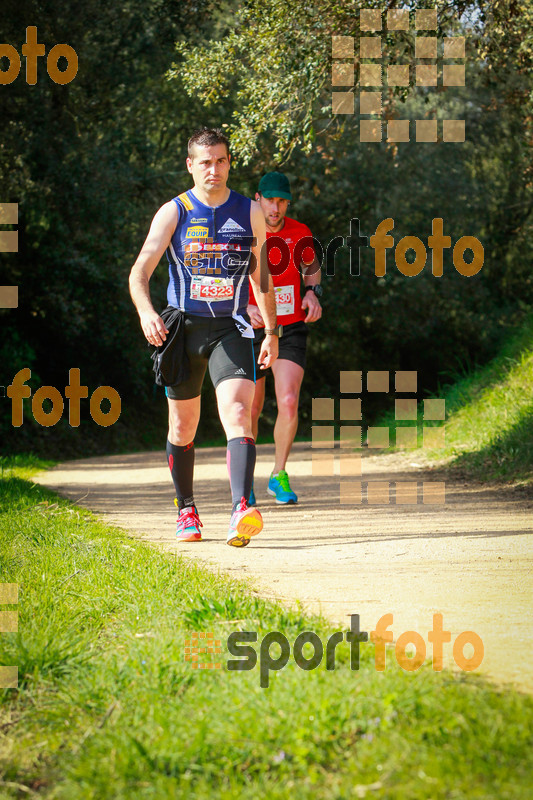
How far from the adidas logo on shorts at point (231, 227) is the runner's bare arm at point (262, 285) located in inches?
4.1

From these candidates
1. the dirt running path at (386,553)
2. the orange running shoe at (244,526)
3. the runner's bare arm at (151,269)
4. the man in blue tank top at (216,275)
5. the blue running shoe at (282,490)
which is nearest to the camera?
the dirt running path at (386,553)

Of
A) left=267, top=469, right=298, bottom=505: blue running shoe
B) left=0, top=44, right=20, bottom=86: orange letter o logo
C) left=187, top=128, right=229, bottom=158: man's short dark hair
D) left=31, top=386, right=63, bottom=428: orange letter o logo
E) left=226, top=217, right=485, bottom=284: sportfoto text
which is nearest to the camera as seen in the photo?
left=187, top=128, right=229, bottom=158: man's short dark hair

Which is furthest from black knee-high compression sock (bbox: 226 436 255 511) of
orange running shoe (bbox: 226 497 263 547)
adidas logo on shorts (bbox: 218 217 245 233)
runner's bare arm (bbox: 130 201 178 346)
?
adidas logo on shorts (bbox: 218 217 245 233)

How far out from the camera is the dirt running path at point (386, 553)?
10.4 feet

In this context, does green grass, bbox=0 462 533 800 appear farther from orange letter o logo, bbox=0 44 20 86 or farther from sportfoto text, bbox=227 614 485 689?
orange letter o logo, bbox=0 44 20 86

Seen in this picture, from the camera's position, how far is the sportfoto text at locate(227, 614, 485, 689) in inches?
103

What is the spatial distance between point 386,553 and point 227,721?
240 cm

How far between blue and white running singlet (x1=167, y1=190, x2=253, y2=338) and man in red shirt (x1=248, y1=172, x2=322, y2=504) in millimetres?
1761

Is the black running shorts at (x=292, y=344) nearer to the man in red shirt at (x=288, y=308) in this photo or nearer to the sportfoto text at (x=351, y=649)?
the man in red shirt at (x=288, y=308)

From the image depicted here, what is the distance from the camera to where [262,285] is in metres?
5.20

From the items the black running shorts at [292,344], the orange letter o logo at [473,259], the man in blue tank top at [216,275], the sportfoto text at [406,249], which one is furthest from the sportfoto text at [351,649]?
the orange letter o logo at [473,259]

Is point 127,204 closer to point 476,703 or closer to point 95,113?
point 95,113

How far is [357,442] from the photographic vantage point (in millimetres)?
13344

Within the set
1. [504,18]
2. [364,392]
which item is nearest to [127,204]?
[364,392]
